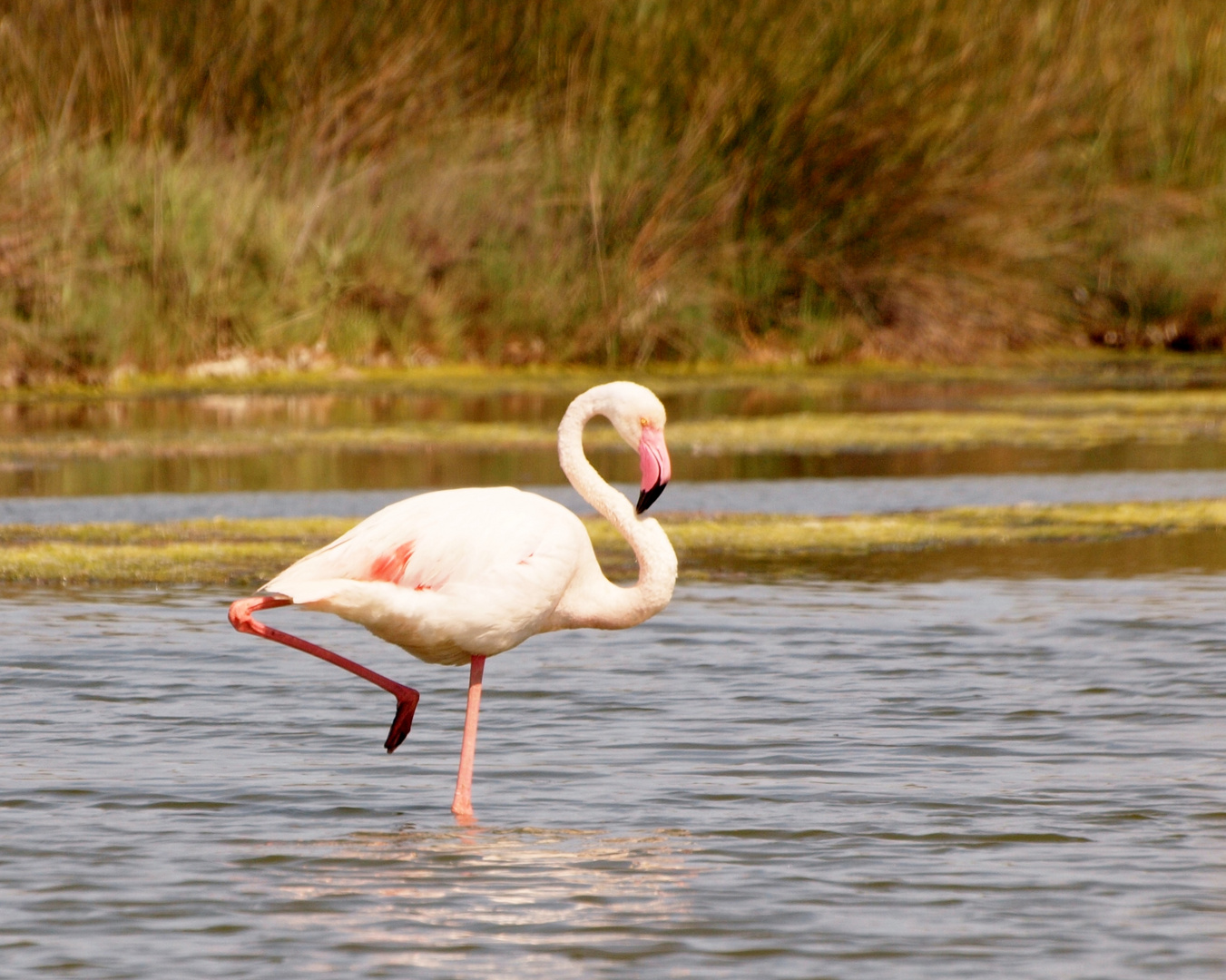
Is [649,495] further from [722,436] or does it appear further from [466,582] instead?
[722,436]

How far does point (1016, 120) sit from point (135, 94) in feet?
34.3

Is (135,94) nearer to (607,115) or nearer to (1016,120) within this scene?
(607,115)

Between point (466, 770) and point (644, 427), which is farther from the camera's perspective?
point (644, 427)

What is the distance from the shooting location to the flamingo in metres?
6.64

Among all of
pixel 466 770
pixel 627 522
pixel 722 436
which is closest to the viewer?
pixel 466 770

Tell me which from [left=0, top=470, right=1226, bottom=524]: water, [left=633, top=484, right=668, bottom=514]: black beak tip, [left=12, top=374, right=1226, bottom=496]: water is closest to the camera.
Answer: [left=633, top=484, right=668, bottom=514]: black beak tip

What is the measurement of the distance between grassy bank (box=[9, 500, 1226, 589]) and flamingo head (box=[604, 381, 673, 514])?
13.0ft

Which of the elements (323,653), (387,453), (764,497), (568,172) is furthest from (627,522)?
(568,172)

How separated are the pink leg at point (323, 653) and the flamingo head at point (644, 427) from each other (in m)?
0.92

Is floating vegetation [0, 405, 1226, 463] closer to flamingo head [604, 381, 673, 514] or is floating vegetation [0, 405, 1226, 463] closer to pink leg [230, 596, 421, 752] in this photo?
flamingo head [604, 381, 673, 514]

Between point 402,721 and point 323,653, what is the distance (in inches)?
13.2

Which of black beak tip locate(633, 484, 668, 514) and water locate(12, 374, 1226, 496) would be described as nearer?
black beak tip locate(633, 484, 668, 514)

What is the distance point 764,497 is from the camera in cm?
1488

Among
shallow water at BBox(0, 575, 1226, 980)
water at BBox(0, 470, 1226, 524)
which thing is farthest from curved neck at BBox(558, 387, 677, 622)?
water at BBox(0, 470, 1226, 524)
